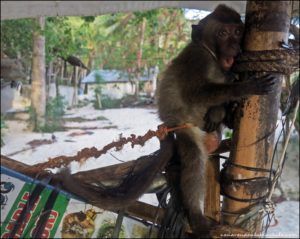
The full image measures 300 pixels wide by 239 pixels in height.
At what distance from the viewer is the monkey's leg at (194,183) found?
5.14 ft

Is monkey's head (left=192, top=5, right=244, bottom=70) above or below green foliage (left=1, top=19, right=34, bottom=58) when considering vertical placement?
above

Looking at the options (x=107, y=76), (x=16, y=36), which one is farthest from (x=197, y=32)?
(x=107, y=76)

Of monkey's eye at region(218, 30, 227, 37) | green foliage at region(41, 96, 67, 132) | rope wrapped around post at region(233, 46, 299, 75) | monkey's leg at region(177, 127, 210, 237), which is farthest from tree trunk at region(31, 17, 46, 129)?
rope wrapped around post at region(233, 46, 299, 75)

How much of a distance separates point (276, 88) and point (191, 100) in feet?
1.56

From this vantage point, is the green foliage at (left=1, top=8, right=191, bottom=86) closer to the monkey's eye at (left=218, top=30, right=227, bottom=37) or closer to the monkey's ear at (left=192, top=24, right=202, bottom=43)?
the monkey's ear at (left=192, top=24, right=202, bottom=43)

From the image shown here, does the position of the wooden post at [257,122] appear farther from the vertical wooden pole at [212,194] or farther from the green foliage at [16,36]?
the green foliage at [16,36]

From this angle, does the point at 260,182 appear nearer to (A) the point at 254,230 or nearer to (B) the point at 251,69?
(A) the point at 254,230

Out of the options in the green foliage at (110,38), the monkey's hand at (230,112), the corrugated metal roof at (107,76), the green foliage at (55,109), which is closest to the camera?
the monkey's hand at (230,112)

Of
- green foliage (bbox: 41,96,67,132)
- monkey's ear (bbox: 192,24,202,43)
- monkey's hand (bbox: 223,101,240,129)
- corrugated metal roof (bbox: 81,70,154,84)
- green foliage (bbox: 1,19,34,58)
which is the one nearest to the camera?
monkey's hand (bbox: 223,101,240,129)

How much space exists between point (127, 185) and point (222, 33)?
78cm

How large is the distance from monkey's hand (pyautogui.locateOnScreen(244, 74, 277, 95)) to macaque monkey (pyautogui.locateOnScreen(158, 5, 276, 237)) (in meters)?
0.06

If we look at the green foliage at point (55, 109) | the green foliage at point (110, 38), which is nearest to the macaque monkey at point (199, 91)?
the green foliage at point (110, 38)

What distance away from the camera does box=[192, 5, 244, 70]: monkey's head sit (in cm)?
162

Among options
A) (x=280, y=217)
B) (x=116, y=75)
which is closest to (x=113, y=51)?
(x=116, y=75)
